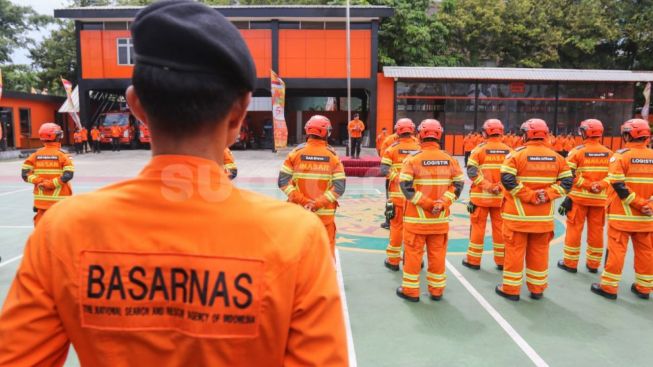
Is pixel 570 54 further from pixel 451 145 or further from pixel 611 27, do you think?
pixel 451 145

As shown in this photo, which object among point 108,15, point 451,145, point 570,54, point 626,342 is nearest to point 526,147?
point 626,342

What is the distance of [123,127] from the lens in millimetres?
30578

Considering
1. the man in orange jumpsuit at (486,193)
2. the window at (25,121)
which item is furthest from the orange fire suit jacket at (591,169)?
the window at (25,121)

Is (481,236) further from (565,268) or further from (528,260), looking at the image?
(565,268)

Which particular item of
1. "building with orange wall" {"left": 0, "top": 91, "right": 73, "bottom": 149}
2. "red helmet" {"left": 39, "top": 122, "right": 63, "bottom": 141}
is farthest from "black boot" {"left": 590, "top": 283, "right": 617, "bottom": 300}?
"building with orange wall" {"left": 0, "top": 91, "right": 73, "bottom": 149}

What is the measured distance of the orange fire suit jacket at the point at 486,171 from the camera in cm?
777

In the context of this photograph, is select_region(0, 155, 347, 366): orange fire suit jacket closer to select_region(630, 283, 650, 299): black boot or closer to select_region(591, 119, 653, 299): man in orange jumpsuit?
select_region(591, 119, 653, 299): man in orange jumpsuit

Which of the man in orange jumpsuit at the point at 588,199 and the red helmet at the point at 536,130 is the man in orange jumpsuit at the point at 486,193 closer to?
the man in orange jumpsuit at the point at 588,199

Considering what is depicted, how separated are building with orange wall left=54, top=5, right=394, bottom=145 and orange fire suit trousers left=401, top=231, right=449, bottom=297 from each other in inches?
883

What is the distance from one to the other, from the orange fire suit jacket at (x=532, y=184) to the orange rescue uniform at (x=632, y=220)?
2.30 ft

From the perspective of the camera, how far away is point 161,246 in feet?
3.94

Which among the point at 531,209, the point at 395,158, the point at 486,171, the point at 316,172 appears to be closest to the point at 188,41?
the point at 316,172

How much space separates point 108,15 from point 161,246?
31.3m

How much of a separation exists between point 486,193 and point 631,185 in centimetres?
202
